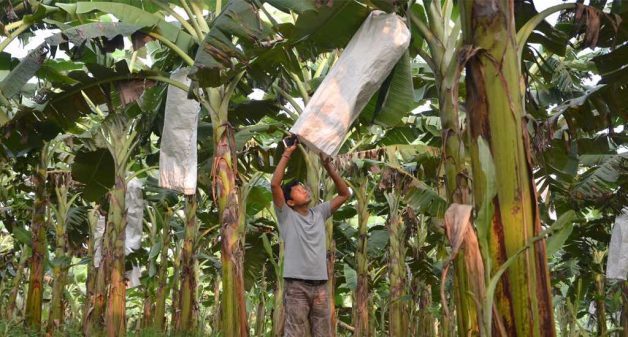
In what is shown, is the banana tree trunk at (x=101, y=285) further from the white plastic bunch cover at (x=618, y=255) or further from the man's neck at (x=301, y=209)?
the white plastic bunch cover at (x=618, y=255)

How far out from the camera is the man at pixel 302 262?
5.04 meters

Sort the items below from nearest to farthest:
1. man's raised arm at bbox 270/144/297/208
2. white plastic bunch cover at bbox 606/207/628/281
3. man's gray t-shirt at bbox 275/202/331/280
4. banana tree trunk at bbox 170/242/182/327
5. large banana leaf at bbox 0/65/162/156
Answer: man's raised arm at bbox 270/144/297/208, man's gray t-shirt at bbox 275/202/331/280, large banana leaf at bbox 0/65/162/156, white plastic bunch cover at bbox 606/207/628/281, banana tree trunk at bbox 170/242/182/327

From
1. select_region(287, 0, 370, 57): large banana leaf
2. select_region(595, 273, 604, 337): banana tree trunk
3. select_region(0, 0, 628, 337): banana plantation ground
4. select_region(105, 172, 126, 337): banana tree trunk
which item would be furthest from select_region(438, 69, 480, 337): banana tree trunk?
select_region(595, 273, 604, 337): banana tree trunk

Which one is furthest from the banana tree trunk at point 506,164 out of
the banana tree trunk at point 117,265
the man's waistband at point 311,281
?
the banana tree trunk at point 117,265

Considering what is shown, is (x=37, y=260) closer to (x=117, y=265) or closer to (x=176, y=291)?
(x=117, y=265)

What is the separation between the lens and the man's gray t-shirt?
5031 millimetres

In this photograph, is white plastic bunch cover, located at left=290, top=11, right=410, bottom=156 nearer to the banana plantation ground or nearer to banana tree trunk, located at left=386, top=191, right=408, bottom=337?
the banana plantation ground

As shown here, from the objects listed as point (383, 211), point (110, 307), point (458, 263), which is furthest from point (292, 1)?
point (383, 211)

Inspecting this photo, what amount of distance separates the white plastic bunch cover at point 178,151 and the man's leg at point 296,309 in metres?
1.47

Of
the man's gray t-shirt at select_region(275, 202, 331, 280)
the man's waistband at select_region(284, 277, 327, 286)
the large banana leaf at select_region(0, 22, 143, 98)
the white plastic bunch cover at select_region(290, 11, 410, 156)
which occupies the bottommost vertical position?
the man's waistband at select_region(284, 277, 327, 286)

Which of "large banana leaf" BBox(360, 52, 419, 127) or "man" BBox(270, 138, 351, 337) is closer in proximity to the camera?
"man" BBox(270, 138, 351, 337)

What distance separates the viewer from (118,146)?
8.54 m

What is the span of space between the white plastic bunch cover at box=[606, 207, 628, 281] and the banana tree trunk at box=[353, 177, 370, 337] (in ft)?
10.5

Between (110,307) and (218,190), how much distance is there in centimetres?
267
